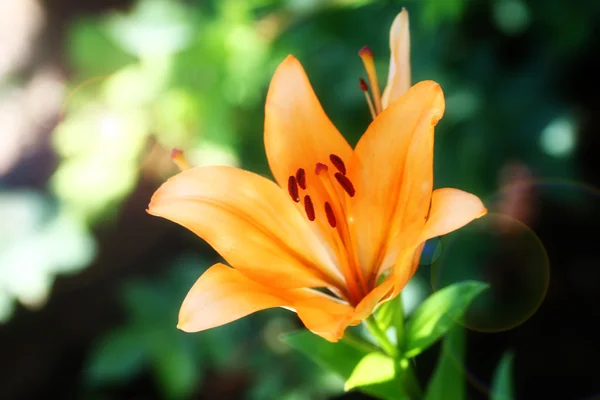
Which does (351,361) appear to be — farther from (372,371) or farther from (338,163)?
(338,163)

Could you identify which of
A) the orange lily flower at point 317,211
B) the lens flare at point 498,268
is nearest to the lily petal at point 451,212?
the orange lily flower at point 317,211

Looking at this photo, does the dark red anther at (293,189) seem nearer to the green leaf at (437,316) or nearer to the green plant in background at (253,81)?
the green leaf at (437,316)

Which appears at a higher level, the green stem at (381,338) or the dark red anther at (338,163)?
the dark red anther at (338,163)

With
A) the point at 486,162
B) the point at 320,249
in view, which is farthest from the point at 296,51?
the point at 320,249

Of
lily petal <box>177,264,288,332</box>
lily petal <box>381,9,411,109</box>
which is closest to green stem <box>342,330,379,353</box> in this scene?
lily petal <box>177,264,288,332</box>

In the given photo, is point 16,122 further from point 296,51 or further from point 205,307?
point 205,307

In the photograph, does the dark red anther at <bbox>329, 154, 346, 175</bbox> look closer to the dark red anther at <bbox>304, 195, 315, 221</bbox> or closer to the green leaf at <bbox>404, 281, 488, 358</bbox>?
the dark red anther at <bbox>304, 195, 315, 221</bbox>

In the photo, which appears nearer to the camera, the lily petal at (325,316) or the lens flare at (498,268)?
the lily petal at (325,316)
